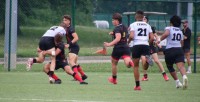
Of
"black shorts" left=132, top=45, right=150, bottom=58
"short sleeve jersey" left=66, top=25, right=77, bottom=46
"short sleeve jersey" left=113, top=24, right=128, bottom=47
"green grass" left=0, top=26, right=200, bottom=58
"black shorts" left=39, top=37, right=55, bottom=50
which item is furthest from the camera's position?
"green grass" left=0, top=26, right=200, bottom=58

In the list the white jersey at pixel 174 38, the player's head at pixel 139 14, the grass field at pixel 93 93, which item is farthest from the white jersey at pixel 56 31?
the white jersey at pixel 174 38

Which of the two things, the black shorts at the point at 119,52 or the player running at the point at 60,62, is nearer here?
the player running at the point at 60,62

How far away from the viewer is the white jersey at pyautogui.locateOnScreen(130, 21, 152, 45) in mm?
17453

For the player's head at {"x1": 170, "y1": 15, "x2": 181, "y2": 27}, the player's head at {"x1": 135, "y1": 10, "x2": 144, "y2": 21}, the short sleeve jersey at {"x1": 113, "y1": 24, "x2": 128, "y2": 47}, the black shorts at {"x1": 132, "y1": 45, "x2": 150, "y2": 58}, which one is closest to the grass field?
the black shorts at {"x1": 132, "y1": 45, "x2": 150, "y2": 58}

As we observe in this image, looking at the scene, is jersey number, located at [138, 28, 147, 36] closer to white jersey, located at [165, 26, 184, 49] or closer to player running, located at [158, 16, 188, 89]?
player running, located at [158, 16, 188, 89]

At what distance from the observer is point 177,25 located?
17.9 m

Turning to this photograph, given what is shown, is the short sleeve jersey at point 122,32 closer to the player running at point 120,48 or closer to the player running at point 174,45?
the player running at point 120,48

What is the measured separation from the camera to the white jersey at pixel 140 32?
17453 mm

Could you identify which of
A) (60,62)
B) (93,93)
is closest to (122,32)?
(60,62)

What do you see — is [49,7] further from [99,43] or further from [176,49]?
[176,49]

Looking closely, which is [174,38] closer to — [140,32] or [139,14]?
[140,32]

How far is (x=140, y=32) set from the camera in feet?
57.4

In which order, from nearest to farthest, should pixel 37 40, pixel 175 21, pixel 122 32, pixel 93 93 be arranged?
pixel 93 93
pixel 175 21
pixel 122 32
pixel 37 40

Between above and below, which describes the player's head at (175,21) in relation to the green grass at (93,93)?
above
